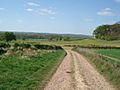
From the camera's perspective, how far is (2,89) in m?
15.3

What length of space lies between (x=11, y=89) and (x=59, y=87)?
9.21 ft

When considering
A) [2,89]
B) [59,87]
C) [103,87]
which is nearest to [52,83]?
[59,87]

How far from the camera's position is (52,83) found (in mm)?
18656

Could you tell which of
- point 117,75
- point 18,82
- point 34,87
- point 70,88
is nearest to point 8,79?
point 18,82

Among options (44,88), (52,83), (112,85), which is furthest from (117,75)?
(44,88)

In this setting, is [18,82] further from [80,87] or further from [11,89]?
[80,87]

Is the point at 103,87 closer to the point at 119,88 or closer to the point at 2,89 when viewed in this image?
the point at 119,88

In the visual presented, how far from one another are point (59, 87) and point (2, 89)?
321cm

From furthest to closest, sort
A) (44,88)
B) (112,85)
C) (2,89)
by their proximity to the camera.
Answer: (112,85) < (44,88) < (2,89)

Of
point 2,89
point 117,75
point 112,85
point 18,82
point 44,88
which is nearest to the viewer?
point 2,89

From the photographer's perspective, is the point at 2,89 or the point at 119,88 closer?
the point at 2,89

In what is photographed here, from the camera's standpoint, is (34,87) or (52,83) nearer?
(34,87)

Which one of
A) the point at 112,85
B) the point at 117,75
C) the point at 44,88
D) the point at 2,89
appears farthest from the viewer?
the point at 117,75

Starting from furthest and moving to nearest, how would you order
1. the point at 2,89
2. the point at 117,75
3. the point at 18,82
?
the point at 117,75 < the point at 18,82 < the point at 2,89
